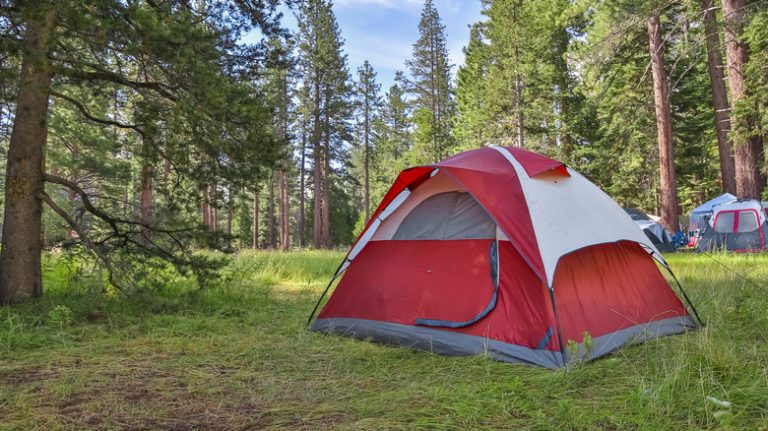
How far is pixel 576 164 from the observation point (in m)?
19.0

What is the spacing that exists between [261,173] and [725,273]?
6.22m

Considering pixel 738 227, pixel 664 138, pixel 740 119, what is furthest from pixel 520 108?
pixel 740 119

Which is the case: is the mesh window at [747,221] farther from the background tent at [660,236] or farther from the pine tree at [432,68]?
the pine tree at [432,68]

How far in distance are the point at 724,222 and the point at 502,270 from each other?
10.5m

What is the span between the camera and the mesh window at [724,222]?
443 inches

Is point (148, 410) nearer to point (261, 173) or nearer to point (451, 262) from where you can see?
point (451, 262)

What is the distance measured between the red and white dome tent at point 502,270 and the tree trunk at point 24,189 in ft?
9.83

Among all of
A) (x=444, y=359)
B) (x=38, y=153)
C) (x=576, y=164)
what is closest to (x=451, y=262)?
(x=444, y=359)

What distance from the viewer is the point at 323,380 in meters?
3.17

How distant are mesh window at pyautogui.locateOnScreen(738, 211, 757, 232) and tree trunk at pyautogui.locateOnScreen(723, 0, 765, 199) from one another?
0.53m

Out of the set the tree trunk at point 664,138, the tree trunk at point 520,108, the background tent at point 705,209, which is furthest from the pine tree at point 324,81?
the background tent at point 705,209

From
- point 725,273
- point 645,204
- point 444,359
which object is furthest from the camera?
point 645,204

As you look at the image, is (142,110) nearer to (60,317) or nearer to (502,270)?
(60,317)

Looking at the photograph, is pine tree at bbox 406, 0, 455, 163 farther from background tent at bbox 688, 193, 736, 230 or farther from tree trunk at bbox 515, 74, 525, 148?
background tent at bbox 688, 193, 736, 230
